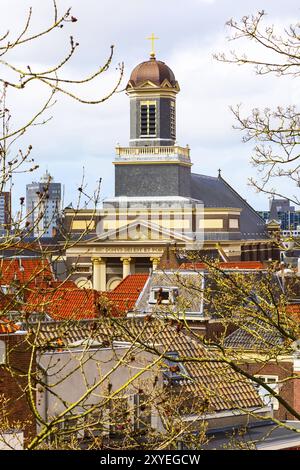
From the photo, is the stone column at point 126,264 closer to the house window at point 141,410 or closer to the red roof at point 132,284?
the red roof at point 132,284

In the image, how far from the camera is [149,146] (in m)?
101

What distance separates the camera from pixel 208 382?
28.1 metres

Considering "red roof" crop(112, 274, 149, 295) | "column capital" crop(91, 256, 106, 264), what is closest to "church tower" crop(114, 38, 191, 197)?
"column capital" crop(91, 256, 106, 264)

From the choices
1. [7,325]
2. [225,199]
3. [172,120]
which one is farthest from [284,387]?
[225,199]

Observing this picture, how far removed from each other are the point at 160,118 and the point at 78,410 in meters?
77.5

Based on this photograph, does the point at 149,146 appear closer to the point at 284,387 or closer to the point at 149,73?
the point at 149,73

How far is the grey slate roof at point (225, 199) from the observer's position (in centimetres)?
10744

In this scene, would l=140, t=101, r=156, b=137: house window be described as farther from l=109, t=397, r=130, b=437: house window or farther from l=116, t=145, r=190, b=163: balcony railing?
l=109, t=397, r=130, b=437: house window

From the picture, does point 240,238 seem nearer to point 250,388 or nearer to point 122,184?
point 122,184

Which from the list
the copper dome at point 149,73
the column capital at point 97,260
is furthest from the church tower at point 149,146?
the column capital at point 97,260

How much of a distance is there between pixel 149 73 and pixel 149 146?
5544mm

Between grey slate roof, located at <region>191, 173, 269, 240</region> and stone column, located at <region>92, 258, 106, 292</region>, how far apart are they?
14644mm

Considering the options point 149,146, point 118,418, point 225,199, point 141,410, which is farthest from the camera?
point 225,199
